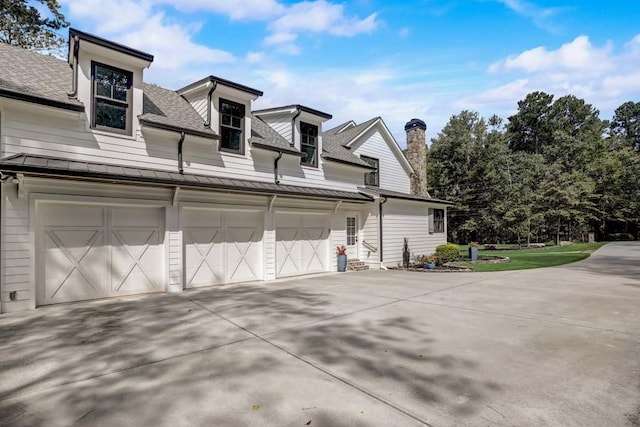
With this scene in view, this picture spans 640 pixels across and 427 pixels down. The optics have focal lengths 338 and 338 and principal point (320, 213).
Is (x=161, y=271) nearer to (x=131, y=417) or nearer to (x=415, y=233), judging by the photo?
(x=131, y=417)

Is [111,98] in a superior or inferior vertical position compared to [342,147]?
inferior

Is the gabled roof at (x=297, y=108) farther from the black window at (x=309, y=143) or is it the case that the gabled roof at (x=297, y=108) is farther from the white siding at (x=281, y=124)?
the black window at (x=309, y=143)

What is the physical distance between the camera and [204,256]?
10156mm

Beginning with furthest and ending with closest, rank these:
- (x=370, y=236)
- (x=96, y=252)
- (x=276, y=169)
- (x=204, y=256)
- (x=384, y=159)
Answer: (x=384, y=159)
(x=370, y=236)
(x=276, y=169)
(x=204, y=256)
(x=96, y=252)

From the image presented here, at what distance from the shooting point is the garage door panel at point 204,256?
32.3 feet

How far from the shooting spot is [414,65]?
13812 millimetres

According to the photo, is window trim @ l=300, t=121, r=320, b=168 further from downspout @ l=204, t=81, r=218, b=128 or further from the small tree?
the small tree

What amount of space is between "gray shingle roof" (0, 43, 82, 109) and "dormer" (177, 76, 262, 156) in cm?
344

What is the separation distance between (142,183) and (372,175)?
1177cm

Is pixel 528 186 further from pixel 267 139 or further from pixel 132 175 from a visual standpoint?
pixel 132 175

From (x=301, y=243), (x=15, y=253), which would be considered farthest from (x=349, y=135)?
A: (x=15, y=253)

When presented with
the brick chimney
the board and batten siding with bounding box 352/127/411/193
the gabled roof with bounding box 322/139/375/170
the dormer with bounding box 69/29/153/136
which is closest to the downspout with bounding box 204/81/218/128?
the dormer with bounding box 69/29/153/136

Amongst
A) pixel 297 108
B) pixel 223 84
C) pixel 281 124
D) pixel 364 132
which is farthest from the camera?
pixel 364 132

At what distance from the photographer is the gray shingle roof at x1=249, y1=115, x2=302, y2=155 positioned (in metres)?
11.5
